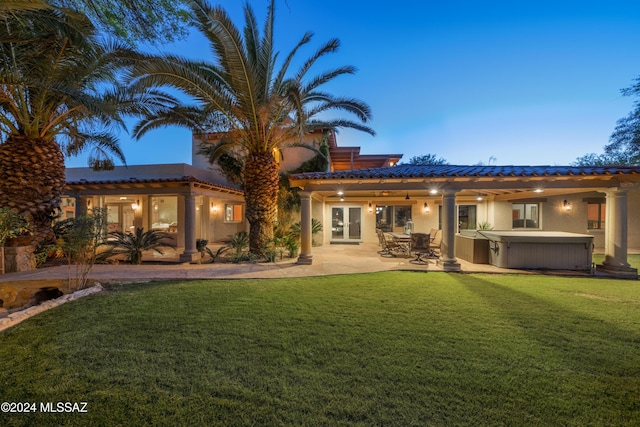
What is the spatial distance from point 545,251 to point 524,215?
265 inches

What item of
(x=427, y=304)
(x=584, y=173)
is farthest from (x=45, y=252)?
(x=584, y=173)

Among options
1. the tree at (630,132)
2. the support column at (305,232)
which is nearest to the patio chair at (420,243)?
the support column at (305,232)

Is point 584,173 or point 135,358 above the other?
point 584,173

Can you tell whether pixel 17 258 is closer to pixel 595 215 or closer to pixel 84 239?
pixel 84 239

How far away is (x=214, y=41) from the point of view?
7000 mm

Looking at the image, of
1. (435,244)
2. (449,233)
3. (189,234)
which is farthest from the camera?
(435,244)

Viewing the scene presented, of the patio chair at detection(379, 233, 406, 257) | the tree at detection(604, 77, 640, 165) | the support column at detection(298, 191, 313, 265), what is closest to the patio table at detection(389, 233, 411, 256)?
the patio chair at detection(379, 233, 406, 257)

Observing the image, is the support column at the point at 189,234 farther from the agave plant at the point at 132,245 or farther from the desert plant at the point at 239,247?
the desert plant at the point at 239,247

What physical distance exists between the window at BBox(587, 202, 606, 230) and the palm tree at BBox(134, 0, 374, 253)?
12.0 m

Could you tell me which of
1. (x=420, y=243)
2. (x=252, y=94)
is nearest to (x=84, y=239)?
(x=252, y=94)

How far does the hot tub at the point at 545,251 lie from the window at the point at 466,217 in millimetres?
6065

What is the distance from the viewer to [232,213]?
53.9 feet

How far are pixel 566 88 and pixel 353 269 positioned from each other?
2289 centimetres

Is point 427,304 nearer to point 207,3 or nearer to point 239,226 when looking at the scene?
point 207,3
